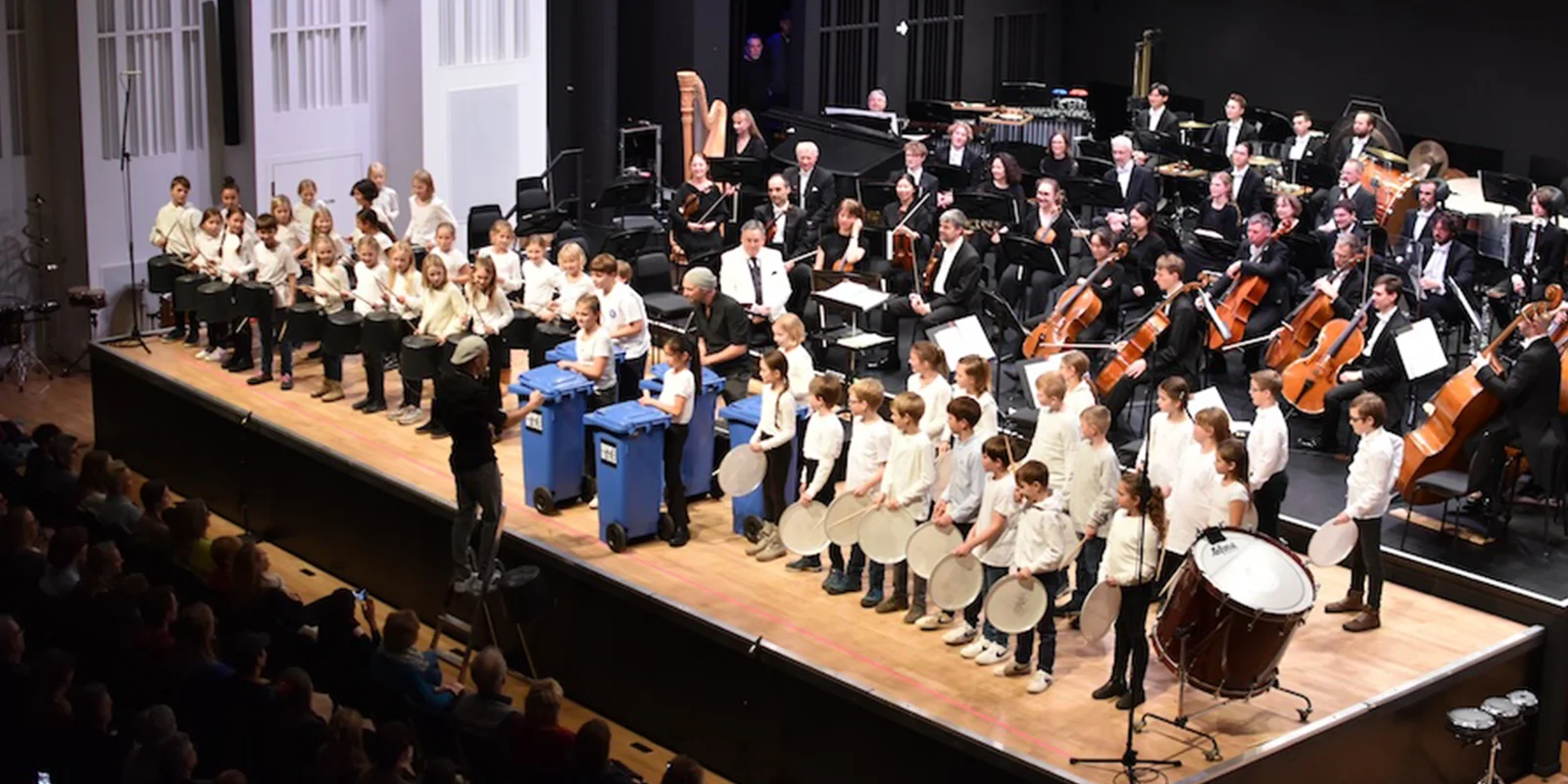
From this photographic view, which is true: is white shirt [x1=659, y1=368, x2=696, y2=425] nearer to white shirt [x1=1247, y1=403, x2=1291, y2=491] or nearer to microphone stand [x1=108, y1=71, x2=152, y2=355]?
white shirt [x1=1247, y1=403, x2=1291, y2=491]

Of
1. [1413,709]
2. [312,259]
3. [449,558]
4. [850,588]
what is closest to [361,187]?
[312,259]

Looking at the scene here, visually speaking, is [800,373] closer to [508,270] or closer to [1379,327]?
[508,270]

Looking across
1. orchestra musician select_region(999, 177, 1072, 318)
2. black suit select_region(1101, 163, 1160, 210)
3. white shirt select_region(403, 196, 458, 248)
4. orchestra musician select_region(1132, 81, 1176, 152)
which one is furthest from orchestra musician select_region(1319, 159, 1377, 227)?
white shirt select_region(403, 196, 458, 248)

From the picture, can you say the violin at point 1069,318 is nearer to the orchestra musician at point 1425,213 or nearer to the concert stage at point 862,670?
the concert stage at point 862,670

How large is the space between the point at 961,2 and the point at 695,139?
487cm

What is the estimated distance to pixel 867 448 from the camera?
1024cm

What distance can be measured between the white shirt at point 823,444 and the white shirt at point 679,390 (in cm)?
87

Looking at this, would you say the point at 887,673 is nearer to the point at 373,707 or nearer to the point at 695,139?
the point at 373,707

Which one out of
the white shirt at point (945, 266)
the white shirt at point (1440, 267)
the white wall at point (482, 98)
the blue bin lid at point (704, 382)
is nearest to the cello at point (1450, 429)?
the white shirt at point (1440, 267)

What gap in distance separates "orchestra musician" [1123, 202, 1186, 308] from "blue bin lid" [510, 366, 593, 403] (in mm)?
4227

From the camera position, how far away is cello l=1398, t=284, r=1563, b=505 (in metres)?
11.4

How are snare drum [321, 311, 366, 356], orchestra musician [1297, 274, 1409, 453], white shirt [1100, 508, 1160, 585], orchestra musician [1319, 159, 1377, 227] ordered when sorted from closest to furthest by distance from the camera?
white shirt [1100, 508, 1160, 585] → orchestra musician [1297, 274, 1409, 453] → snare drum [321, 311, 366, 356] → orchestra musician [1319, 159, 1377, 227]

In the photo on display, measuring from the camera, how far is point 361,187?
48.5 feet

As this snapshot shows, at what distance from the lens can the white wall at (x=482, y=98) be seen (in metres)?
17.3
